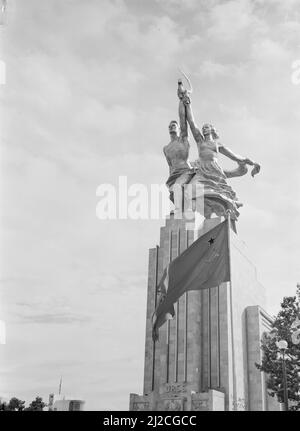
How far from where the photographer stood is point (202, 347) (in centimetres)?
3070

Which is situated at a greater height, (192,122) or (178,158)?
(192,122)

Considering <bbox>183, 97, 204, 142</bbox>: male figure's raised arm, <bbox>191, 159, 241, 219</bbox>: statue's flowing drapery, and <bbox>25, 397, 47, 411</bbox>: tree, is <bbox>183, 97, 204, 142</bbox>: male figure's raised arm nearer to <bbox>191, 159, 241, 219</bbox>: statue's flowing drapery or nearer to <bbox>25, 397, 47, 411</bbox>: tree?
<bbox>191, 159, 241, 219</bbox>: statue's flowing drapery

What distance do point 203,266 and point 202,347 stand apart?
41.5 feet

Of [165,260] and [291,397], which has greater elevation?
[165,260]

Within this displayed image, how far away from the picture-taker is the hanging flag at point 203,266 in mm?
19188

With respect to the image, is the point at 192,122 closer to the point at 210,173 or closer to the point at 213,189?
the point at 210,173

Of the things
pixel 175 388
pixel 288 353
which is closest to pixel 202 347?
pixel 175 388

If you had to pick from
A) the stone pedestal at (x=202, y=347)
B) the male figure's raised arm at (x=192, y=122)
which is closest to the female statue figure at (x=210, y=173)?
the male figure's raised arm at (x=192, y=122)

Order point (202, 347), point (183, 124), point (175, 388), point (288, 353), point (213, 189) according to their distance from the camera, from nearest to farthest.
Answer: point (288, 353)
point (175, 388)
point (202, 347)
point (213, 189)
point (183, 124)

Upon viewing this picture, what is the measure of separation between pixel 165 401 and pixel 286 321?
25.8 feet

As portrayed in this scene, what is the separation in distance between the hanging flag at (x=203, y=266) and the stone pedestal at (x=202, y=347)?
9.17 meters
